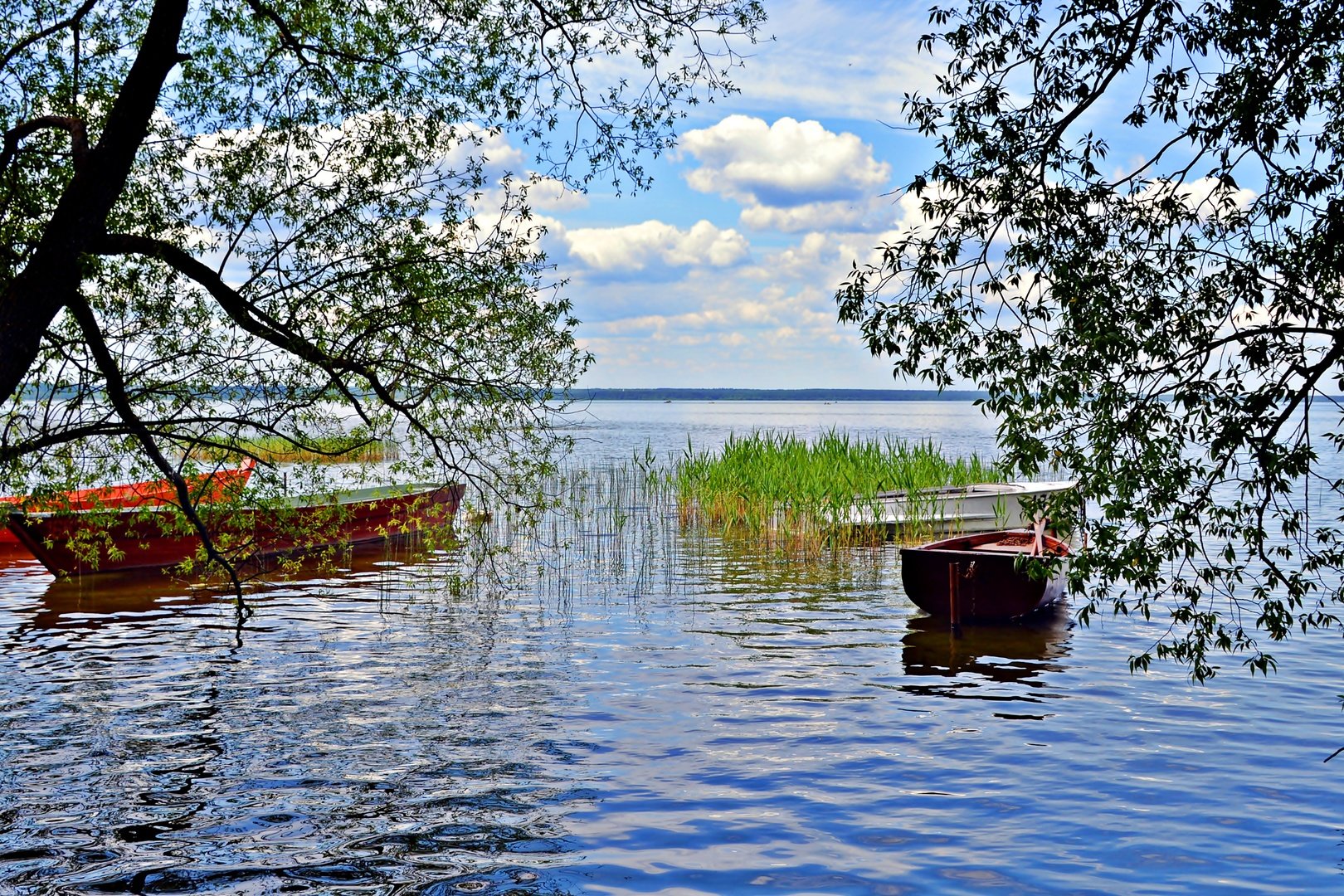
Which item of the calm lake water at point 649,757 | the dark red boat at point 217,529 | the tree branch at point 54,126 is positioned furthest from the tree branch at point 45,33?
the calm lake water at point 649,757

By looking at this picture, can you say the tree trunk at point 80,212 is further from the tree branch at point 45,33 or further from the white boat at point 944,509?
the white boat at point 944,509

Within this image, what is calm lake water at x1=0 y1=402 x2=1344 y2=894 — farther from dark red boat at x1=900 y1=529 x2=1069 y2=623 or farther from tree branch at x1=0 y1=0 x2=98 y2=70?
tree branch at x1=0 y1=0 x2=98 y2=70

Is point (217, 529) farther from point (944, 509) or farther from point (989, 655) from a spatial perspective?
point (944, 509)

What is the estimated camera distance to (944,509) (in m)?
22.0

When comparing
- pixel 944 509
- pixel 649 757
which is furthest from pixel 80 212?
pixel 944 509

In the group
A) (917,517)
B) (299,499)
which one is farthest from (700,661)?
(917,517)

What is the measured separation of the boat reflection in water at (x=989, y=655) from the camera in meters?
11.4

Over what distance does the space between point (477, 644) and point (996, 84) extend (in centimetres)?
885

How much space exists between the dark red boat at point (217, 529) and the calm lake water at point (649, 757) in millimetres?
1415

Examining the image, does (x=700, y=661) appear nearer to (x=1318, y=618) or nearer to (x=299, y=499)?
(x=299, y=499)

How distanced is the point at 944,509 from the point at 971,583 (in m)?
8.09

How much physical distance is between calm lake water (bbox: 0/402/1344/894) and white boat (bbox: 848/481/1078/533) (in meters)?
6.24

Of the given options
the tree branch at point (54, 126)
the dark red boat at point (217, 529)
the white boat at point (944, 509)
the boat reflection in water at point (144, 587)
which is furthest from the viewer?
the white boat at point (944, 509)

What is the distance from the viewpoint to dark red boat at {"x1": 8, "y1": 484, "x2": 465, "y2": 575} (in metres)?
11.1
